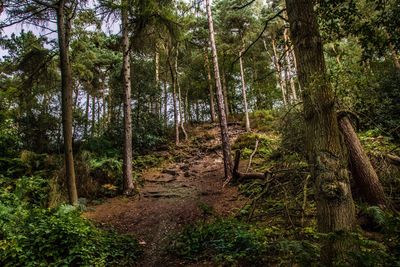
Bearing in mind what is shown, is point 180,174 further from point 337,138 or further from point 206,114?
point 206,114

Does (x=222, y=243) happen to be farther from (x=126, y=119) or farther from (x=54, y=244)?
(x=126, y=119)

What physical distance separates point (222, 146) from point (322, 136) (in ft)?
25.3

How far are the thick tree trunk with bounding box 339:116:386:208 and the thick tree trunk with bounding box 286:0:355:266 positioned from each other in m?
2.59

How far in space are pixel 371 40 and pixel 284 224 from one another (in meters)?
3.71

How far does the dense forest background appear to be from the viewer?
3.17 meters

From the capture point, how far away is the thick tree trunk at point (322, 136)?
2.95 metres

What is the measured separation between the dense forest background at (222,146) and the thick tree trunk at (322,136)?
0.01 meters

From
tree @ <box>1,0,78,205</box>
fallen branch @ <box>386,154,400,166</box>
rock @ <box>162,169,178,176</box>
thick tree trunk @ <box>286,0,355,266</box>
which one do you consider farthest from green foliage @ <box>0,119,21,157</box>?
fallen branch @ <box>386,154,400,166</box>

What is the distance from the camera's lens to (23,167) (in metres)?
10.3

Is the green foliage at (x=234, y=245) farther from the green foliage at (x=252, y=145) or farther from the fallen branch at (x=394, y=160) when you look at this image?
the green foliage at (x=252, y=145)

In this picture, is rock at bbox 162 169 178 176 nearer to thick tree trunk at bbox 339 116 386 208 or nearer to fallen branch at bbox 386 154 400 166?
thick tree trunk at bbox 339 116 386 208

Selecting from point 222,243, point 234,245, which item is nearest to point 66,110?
point 222,243

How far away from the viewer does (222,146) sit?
10766 millimetres

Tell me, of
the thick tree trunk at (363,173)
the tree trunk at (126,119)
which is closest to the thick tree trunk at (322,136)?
the thick tree trunk at (363,173)
